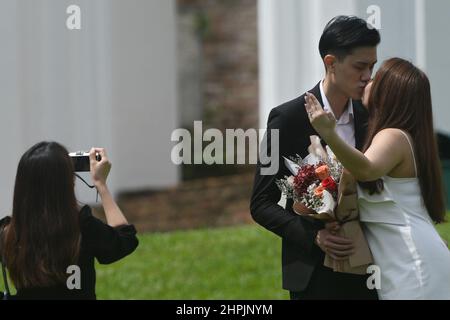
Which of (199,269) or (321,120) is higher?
(321,120)

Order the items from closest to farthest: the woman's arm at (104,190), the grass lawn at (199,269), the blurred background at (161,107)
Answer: the woman's arm at (104,190), the blurred background at (161,107), the grass lawn at (199,269)

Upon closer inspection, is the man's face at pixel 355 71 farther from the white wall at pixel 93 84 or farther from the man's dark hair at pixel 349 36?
the white wall at pixel 93 84

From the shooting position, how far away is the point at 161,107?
1037cm

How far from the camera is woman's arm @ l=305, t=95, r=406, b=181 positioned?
361 cm

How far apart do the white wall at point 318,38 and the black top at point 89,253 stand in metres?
1.94

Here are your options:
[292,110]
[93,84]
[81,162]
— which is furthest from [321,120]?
[93,84]

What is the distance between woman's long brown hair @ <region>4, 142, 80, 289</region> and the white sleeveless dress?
3.35 feet

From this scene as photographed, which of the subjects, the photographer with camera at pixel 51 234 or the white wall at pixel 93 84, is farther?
the white wall at pixel 93 84

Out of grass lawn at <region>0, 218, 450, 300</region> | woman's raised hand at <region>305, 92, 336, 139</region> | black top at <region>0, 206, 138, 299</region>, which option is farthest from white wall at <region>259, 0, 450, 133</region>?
black top at <region>0, 206, 138, 299</region>

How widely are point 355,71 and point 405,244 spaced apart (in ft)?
2.06

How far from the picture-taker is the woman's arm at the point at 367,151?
3.61 m

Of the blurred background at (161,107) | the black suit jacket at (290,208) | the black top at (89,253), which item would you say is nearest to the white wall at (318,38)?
the blurred background at (161,107)

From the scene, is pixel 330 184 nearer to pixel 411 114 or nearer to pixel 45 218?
pixel 411 114
